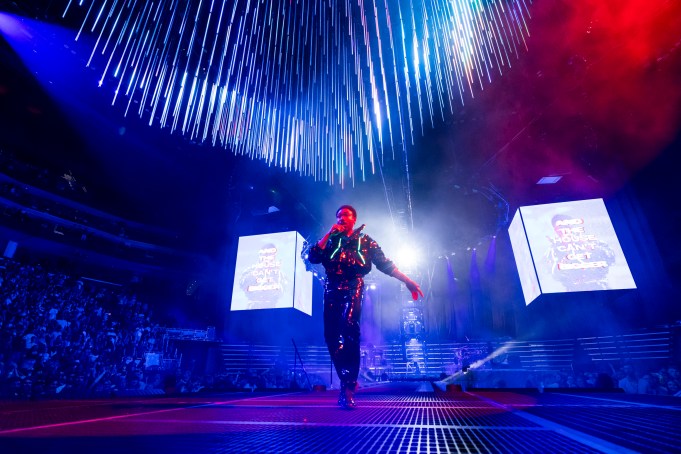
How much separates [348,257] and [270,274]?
12.4 meters

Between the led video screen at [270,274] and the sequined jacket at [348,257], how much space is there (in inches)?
439

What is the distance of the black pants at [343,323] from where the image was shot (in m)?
2.88

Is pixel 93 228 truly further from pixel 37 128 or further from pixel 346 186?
pixel 346 186

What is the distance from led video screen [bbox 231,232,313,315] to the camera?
14258 mm

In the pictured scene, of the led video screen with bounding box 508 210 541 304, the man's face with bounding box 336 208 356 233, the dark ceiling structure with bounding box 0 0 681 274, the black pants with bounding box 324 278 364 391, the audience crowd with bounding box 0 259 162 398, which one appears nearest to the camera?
the black pants with bounding box 324 278 364 391

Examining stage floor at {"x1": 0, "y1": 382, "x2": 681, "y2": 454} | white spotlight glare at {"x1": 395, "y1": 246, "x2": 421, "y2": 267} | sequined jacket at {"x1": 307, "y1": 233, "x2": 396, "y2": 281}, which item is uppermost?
white spotlight glare at {"x1": 395, "y1": 246, "x2": 421, "y2": 267}

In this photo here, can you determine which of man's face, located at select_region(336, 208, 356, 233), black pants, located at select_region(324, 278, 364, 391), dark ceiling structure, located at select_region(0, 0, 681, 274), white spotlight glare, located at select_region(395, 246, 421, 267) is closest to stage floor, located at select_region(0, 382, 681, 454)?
black pants, located at select_region(324, 278, 364, 391)

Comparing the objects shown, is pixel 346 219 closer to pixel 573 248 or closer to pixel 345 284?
pixel 345 284

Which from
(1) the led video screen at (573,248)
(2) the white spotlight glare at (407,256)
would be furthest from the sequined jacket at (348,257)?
(2) the white spotlight glare at (407,256)

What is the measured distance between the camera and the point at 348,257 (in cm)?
317

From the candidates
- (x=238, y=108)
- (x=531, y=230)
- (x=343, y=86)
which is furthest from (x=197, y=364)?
(x=531, y=230)

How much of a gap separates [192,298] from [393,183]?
14997mm

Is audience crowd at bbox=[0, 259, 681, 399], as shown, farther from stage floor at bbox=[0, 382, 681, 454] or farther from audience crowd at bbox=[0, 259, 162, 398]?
stage floor at bbox=[0, 382, 681, 454]

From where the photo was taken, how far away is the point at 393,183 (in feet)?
43.0
